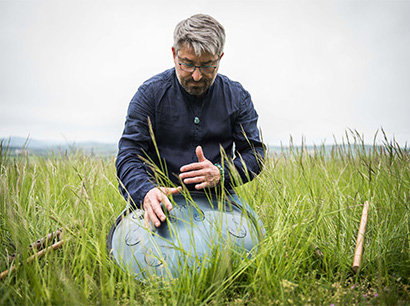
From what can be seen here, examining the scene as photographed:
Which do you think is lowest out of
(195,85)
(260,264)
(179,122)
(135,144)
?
(260,264)

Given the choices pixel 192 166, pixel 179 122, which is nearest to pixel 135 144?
pixel 179 122

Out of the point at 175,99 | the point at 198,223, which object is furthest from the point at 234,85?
the point at 198,223

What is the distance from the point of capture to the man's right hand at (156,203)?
5.82 ft

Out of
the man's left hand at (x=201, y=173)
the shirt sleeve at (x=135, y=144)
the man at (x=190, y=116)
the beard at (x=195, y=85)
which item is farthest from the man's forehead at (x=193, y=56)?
the man's left hand at (x=201, y=173)

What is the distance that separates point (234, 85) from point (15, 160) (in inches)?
79.6

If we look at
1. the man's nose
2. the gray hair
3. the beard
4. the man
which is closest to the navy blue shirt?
the man

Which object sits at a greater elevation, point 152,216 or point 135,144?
point 135,144

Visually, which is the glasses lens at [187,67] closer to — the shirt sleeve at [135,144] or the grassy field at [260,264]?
the shirt sleeve at [135,144]

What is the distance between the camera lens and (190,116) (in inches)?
98.7

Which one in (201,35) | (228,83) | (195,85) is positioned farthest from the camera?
(228,83)

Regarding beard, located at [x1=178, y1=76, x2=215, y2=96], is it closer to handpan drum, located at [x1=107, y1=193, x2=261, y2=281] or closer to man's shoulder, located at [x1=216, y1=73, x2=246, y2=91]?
man's shoulder, located at [x1=216, y1=73, x2=246, y2=91]

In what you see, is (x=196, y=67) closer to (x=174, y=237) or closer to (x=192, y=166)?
(x=192, y=166)

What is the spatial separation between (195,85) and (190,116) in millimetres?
257

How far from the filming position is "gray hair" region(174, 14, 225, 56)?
2151 mm
